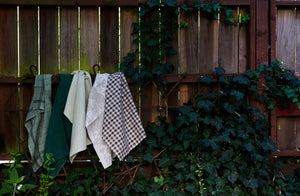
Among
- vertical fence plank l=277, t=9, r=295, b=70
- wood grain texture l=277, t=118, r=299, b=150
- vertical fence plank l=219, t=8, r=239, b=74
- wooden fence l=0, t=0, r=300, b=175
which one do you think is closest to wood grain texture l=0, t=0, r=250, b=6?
wooden fence l=0, t=0, r=300, b=175

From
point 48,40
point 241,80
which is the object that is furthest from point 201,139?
point 48,40

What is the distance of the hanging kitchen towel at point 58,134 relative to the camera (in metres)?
2.25

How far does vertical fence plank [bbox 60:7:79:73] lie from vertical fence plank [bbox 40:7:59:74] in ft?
0.23

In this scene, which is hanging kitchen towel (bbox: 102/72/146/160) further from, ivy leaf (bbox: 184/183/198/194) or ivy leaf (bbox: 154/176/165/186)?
ivy leaf (bbox: 184/183/198/194)

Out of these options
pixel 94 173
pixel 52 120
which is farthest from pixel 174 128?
pixel 52 120

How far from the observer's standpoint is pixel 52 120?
89.0 inches

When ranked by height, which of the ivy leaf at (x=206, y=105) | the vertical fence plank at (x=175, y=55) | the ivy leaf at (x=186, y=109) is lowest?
the ivy leaf at (x=186, y=109)

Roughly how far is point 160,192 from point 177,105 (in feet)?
3.03

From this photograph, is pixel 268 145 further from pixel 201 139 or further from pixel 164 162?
pixel 164 162

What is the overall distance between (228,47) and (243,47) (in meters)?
0.18

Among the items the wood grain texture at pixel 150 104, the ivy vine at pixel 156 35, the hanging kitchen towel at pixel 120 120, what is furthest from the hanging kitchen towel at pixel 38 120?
the wood grain texture at pixel 150 104

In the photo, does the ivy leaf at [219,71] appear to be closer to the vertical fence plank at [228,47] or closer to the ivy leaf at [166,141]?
the vertical fence plank at [228,47]

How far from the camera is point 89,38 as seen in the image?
2570mm

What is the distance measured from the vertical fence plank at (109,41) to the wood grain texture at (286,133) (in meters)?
1.99
